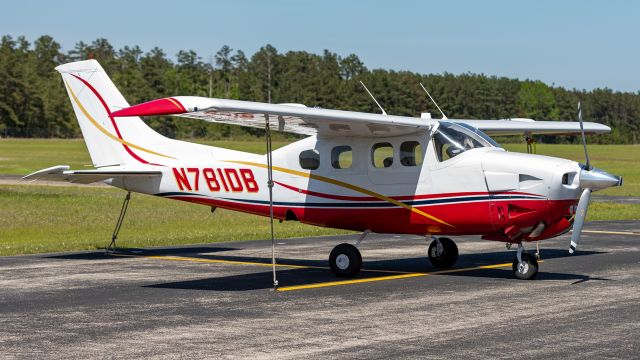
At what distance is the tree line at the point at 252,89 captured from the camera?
132000mm

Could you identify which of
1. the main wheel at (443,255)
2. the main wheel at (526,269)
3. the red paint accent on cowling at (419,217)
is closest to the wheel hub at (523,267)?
the main wheel at (526,269)

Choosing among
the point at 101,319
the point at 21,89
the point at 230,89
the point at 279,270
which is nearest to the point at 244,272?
the point at 279,270

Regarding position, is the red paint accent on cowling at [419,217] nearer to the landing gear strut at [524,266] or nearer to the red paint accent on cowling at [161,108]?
the landing gear strut at [524,266]

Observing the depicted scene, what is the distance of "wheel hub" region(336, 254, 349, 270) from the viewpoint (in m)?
15.6

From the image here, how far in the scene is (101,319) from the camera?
1157 cm

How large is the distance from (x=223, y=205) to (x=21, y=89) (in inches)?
4806

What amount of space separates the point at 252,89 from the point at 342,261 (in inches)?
5030

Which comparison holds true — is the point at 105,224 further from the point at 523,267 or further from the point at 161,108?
the point at 161,108

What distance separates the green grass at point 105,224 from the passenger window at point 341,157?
24.6 ft

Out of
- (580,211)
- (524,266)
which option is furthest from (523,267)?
(580,211)

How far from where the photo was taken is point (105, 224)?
2928 centimetres

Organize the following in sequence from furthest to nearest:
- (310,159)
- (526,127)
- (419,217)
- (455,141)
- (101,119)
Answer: (101,119)
(526,127)
(310,159)
(419,217)
(455,141)

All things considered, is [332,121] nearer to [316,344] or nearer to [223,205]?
[223,205]

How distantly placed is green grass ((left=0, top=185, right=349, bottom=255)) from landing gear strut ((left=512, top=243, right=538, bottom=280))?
9496 mm
